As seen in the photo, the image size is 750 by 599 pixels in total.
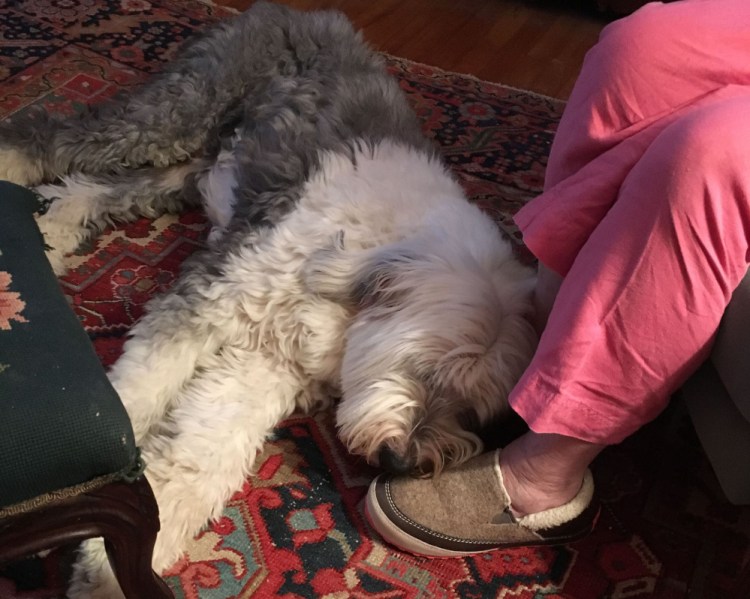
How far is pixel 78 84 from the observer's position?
9.43ft

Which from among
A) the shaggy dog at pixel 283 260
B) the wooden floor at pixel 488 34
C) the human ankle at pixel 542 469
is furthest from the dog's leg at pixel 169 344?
the wooden floor at pixel 488 34

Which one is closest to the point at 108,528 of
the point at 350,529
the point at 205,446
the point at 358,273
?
the point at 205,446

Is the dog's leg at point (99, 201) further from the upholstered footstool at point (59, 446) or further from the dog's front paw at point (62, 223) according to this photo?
the upholstered footstool at point (59, 446)

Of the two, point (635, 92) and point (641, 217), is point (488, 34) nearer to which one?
point (635, 92)

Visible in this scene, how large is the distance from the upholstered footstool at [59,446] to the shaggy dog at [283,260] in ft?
1.10

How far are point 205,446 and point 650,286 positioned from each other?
96 cm

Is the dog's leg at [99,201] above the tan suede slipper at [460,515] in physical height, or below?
above

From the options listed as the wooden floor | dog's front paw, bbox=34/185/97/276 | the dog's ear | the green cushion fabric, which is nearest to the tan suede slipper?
the dog's ear

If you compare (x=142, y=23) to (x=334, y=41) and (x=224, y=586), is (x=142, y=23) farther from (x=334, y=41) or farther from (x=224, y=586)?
(x=224, y=586)

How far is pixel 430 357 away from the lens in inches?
62.9

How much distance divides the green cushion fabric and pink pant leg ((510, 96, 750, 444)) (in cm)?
70

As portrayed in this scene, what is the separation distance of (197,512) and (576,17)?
3.91 metres

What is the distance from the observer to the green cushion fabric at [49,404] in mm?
1006

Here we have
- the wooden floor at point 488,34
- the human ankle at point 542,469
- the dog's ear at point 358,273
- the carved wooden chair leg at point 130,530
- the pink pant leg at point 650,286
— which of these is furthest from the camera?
the wooden floor at point 488,34
